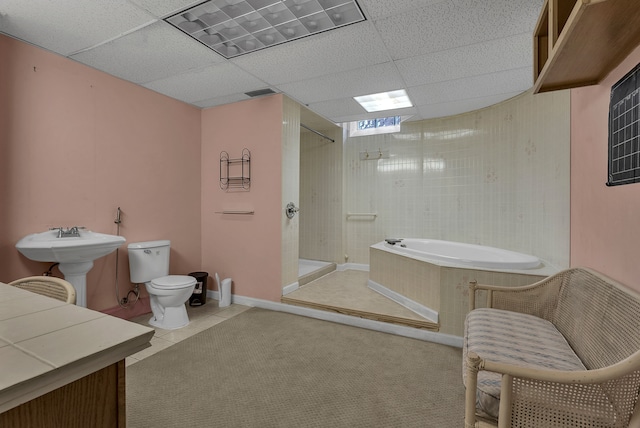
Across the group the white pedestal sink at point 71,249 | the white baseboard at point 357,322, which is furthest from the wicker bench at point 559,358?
the white pedestal sink at point 71,249

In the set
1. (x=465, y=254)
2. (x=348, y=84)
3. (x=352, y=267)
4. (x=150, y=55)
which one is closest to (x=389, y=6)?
(x=348, y=84)

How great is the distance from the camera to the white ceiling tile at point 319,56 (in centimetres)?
200

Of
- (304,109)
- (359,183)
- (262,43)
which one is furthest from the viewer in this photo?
(359,183)

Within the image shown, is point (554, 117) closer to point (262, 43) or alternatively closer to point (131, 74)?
point (262, 43)

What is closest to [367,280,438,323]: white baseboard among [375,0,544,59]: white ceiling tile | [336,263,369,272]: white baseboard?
[336,263,369,272]: white baseboard

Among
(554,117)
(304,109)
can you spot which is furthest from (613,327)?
(304,109)

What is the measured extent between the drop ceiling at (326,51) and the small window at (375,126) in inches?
41.7

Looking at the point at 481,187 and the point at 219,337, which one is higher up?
the point at 481,187

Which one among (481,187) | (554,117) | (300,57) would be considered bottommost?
(481,187)

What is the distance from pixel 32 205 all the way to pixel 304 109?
2571 mm

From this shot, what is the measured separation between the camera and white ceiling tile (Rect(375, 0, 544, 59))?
1706 mm

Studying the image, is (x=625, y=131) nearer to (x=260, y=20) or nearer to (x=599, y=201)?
(x=599, y=201)

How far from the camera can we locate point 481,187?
143 inches

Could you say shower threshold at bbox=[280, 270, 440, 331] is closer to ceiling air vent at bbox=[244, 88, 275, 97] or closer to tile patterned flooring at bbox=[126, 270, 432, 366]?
tile patterned flooring at bbox=[126, 270, 432, 366]
